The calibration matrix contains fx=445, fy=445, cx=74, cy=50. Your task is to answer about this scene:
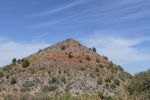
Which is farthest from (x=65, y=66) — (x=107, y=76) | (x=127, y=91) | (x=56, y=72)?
(x=127, y=91)

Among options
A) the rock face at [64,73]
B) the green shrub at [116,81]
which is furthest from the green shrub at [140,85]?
the green shrub at [116,81]

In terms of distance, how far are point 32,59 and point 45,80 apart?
8.12 m

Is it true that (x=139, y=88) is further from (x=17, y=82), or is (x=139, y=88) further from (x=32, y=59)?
(x=32, y=59)

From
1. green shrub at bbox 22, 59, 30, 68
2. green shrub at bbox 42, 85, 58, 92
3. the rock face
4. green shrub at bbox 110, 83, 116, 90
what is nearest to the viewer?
green shrub at bbox 42, 85, 58, 92

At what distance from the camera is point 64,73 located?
6238cm

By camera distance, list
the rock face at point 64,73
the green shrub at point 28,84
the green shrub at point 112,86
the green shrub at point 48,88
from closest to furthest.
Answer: the green shrub at point 48,88 < the rock face at point 64,73 < the green shrub at point 28,84 < the green shrub at point 112,86

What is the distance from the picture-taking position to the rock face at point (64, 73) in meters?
58.1

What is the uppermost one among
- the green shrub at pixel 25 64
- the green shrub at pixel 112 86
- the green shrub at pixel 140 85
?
the green shrub at pixel 25 64

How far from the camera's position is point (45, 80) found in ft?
199

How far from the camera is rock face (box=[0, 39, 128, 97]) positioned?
58.1m

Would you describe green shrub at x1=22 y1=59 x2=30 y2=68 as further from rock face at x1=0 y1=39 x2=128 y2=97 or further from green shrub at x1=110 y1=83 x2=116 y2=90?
green shrub at x1=110 y1=83 x2=116 y2=90

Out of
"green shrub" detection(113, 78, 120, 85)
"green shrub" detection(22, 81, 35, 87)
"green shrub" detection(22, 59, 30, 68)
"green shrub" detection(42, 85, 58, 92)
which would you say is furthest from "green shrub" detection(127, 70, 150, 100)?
"green shrub" detection(22, 59, 30, 68)

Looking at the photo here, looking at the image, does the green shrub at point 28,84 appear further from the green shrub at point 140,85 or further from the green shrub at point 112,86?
the green shrub at point 140,85

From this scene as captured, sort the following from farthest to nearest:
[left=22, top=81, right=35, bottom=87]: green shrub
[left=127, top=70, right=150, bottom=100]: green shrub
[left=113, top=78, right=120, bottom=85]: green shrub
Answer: [left=113, top=78, right=120, bottom=85]: green shrub < [left=22, top=81, right=35, bottom=87]: green shrub < [left=127, top=70, right=150, bottom=100]: green shrub
